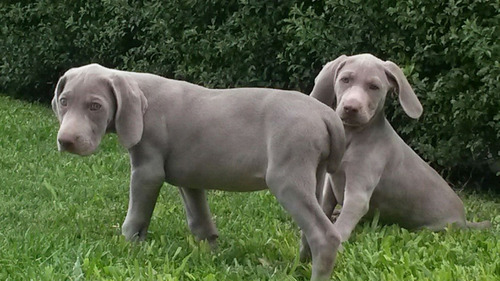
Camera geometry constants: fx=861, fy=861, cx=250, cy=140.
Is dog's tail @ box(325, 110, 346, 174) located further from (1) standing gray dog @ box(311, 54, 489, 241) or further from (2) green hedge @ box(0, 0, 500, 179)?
(2) green hedge @ box(0, 0, 500, 179)

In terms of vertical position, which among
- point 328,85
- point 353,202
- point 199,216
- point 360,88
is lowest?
point 199,216

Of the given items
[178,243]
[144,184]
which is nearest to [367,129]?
[178,243]

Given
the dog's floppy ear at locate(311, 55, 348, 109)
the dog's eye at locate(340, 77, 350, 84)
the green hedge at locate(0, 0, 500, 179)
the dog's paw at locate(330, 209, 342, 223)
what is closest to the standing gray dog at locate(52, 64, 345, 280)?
the dog's eye at locate(340, 77, 350, 84)

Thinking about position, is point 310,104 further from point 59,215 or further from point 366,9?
point 366,9

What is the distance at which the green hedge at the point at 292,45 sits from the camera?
7.41 m

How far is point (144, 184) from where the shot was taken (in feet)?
15.3

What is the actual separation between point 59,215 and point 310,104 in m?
2.21

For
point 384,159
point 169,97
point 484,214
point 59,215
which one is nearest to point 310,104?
point 169,97

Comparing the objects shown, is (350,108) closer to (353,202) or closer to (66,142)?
(353,202)

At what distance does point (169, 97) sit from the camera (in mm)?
4754

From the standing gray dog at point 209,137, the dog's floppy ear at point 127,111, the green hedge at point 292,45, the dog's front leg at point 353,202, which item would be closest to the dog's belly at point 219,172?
the standing gray dog at point 209,137

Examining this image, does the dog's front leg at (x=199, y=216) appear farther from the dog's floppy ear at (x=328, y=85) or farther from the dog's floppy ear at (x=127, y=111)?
the dog's floppy ear at (x=328, y=85)

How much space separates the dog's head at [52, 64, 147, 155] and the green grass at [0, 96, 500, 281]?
2.01 ft

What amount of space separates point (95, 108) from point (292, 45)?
175 inches
